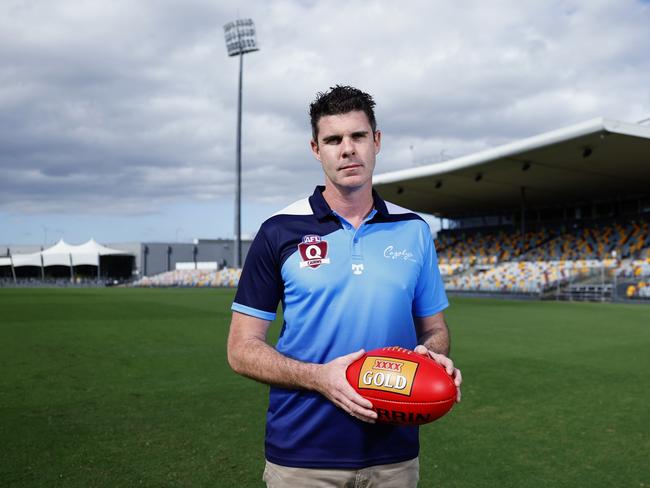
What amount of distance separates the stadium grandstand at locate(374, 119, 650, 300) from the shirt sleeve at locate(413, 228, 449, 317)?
22740 millimetres

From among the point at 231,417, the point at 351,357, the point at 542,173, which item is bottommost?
the point at 231,417

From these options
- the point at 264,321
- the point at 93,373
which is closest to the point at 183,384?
the point at 93,373

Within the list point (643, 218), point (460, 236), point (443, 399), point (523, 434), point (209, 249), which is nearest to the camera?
point (443, 399)

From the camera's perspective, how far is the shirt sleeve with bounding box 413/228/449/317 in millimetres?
2344

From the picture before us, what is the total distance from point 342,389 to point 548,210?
148ft

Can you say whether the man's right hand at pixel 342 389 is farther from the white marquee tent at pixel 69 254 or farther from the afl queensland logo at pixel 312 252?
the white marquee tent at pixel 69 254

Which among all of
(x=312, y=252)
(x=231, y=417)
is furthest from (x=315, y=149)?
(x=231, y=417)

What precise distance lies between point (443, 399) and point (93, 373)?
287 inches

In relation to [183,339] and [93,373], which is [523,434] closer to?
[93,373]

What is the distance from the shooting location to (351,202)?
2.28 meters

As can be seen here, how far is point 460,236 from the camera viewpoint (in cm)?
4978

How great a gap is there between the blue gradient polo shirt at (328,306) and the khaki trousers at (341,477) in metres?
0.02

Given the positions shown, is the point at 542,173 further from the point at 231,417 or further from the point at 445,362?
the point at 445,362

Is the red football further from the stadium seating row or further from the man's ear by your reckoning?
the stadium seating row
